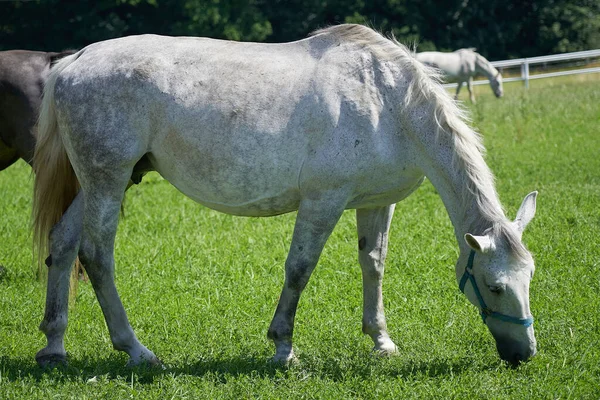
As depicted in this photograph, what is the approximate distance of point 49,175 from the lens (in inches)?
206

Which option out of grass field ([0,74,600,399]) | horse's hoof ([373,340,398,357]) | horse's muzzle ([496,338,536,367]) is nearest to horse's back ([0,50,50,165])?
grass field ([0,74,600,399])

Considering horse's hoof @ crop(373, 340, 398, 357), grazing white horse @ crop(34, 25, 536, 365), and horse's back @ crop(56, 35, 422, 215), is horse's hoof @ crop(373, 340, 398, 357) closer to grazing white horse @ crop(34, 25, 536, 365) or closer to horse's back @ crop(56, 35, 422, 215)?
grazing white horse @ crop(34, 25, 536, 365)

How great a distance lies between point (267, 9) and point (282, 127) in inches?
1348

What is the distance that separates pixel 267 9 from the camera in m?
37.8

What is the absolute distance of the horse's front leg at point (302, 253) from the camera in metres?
4.70

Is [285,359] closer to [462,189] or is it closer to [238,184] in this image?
[238,184]

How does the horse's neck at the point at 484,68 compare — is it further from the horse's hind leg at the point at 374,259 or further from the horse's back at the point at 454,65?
the horse's hind leg at the point at 374,259

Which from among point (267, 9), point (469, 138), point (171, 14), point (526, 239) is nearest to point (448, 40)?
point (267, 9)

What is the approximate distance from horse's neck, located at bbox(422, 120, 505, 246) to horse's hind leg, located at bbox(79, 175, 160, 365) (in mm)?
1916

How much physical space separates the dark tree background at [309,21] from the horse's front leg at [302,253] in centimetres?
2846

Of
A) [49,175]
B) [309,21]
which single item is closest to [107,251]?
[49,175]

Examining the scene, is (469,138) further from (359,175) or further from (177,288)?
(177,288)

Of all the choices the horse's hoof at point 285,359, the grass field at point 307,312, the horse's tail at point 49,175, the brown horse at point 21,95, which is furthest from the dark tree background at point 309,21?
the horse's hoof at point 285,359

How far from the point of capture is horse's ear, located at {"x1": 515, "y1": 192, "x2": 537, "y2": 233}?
4480 mm
